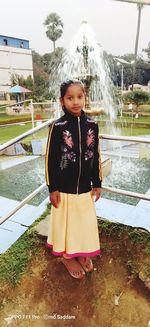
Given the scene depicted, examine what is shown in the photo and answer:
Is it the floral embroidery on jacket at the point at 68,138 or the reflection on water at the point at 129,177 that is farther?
the reflection on water at the point at 129,177

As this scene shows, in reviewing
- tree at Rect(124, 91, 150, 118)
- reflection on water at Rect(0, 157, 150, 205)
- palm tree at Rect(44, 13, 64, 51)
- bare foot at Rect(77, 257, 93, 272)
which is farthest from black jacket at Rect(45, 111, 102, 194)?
palm tree at Rect(44, 13, 64, 51)

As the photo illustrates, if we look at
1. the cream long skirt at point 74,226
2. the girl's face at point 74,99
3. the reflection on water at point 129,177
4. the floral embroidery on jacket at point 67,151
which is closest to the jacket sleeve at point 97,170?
the cream long skirt at point 74,226

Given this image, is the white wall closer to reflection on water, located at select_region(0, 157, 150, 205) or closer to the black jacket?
reflection on water, located at select_region(0, 157, 150, 205)

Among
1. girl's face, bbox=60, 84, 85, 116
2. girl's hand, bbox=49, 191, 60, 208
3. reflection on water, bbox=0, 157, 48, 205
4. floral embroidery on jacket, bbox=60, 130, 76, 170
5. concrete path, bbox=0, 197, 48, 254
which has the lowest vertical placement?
reflection on water, bbox=0, 157, 48, 205

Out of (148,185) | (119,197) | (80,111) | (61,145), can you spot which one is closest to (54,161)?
(61,145)

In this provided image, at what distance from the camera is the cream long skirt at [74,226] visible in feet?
6.49

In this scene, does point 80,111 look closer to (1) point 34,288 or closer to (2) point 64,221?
(2) point 64,221

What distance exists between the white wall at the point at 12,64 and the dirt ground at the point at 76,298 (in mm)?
30330

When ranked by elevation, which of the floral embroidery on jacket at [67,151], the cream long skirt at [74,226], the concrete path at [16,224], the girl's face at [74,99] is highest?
the girl's face at [74,99]

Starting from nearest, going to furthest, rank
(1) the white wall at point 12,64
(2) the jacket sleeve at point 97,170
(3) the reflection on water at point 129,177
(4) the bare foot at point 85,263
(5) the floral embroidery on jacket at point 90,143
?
1. (5) the floral embroidery on jacket at point 90,143
2. (2) the jacket sleeve at point 97,170
3. (4) the bare foot at point 85,263
4. (3) the reflection on water at point 129,177
5. (1) the white wall at point 12,64

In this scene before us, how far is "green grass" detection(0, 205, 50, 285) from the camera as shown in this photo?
2121mm

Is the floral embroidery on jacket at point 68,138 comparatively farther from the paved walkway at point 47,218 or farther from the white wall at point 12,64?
the white wall at point 12,64

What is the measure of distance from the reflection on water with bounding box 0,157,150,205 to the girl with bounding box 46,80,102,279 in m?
1.41

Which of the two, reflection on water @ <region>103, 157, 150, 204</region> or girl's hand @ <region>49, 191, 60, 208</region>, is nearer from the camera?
girl's hand @ <region>49, 191, 60, 208</region>
